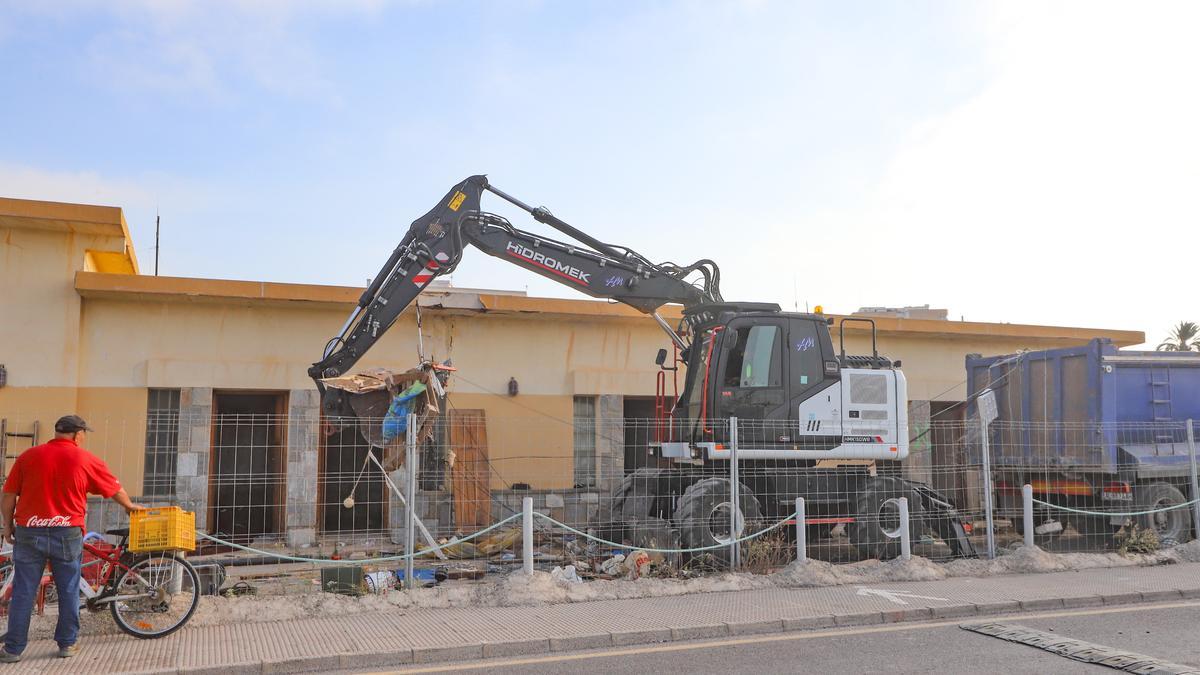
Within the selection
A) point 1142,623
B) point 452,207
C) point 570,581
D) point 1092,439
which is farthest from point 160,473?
point 1092,439

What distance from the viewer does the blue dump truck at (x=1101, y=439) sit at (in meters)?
13.2

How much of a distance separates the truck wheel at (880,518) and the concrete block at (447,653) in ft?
19.6

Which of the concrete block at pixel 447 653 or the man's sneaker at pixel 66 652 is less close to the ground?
the man's sneaker at pixel 66 652

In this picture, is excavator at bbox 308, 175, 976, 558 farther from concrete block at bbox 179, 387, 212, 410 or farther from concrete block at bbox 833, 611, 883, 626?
concrete block at bbox 179, 387, 212, 410

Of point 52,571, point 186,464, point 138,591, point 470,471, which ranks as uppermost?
point 186,464

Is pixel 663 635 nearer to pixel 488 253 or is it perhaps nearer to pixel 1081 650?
pixel 1081 650

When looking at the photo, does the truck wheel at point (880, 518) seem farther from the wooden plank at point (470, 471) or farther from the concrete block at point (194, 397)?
the concrete block at point (194, 397)

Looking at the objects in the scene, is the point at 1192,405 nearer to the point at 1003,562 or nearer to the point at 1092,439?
the point at 1092,439

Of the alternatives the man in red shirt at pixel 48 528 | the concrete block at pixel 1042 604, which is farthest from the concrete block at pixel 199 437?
the concrete block at pixel 1042 604

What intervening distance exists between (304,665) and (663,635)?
2.85m

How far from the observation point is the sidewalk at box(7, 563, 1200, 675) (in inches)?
277

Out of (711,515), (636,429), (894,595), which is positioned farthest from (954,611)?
(636,429)

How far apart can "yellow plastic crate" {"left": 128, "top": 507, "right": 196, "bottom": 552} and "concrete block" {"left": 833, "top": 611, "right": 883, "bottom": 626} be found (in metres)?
5.58

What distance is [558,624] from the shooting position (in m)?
8.17
